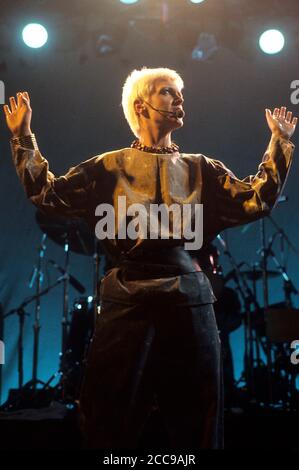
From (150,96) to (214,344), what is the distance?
112 centimetres

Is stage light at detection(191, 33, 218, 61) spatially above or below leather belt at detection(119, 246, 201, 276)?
above

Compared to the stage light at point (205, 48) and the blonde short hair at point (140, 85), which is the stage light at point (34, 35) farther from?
the blonde short hair at point (140, 85)

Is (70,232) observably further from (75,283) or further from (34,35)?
(34,35)

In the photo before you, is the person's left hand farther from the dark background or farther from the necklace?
the dark background

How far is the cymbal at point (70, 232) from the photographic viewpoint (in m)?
5.73

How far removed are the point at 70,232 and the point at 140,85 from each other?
3616 mm

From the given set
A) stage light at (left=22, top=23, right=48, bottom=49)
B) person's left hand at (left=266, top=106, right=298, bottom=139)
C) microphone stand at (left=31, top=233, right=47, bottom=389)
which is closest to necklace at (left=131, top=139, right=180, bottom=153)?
person's left hand at (left=266, top=106, right=298, bottom=139)

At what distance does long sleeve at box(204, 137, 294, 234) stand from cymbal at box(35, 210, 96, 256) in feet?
11.9

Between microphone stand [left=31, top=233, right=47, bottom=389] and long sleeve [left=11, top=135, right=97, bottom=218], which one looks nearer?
long sleeve [left=11, top=135, right=97, bottom=218]

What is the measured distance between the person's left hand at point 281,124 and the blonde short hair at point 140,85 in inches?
17.6

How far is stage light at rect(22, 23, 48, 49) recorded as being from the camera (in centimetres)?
579

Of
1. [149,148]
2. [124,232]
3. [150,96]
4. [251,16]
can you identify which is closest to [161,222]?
[124,232]
